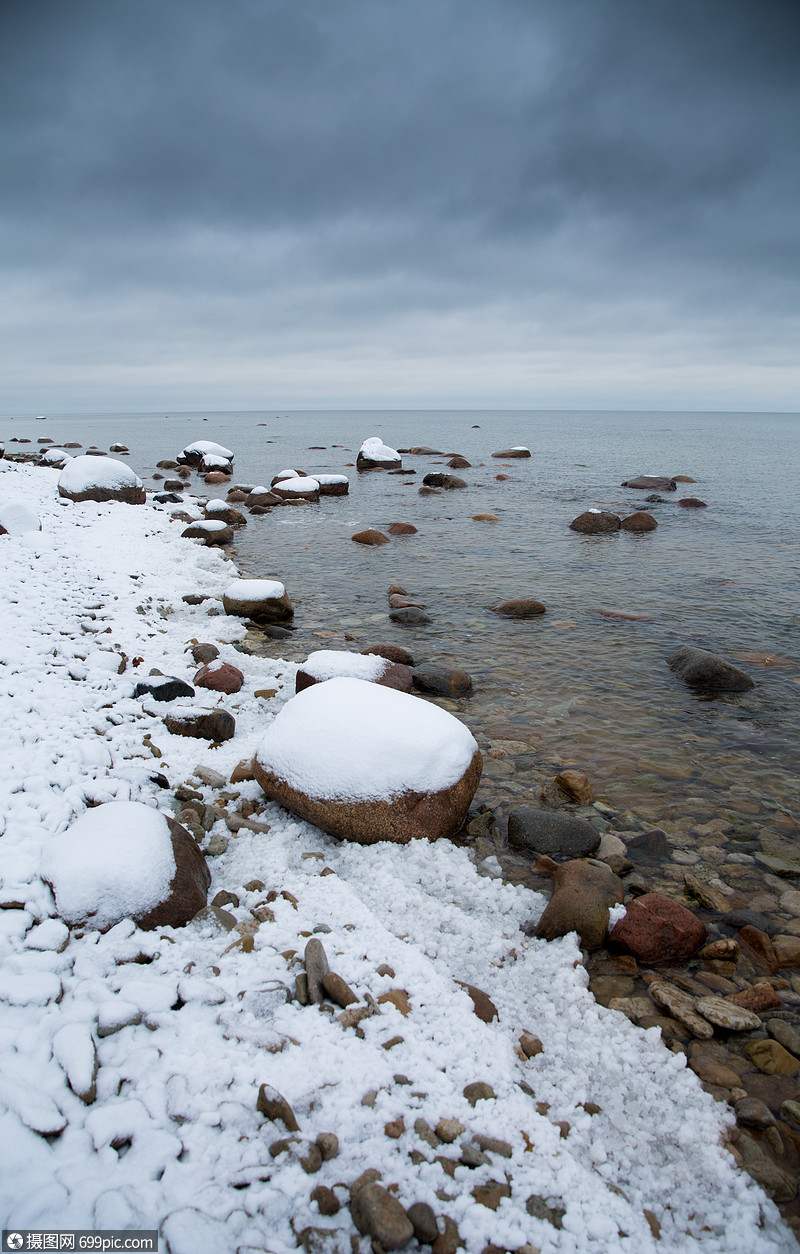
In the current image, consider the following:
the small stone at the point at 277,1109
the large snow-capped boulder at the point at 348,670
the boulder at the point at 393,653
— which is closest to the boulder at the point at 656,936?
the small stone at the point at 277,1109

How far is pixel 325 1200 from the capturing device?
212cm

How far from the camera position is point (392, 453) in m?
37.2

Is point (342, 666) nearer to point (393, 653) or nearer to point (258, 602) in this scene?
point (393, 653)

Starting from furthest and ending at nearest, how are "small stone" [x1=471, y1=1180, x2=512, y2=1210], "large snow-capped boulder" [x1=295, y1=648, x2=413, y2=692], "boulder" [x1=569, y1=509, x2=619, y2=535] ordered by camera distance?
"boulder" [x1=569, y1=509, x2=619, y2=535] < "large snow-capped boulder" [x1=295, y1=648, x2=413, y2=692] < "small stone" [x1=471, y1=1180, x2=512, y2=1210]

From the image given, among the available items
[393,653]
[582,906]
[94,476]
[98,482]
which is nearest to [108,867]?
[582,906]

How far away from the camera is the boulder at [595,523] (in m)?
18.3

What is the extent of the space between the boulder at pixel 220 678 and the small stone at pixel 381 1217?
5.23 meters

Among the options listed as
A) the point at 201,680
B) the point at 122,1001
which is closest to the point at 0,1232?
the point at 122,1001

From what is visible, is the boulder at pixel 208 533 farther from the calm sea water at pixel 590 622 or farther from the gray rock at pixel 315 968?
the gray rock at pixel 315 968

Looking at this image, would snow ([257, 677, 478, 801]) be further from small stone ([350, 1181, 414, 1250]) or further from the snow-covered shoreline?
small stone ([350, 1181, 414, 1250])

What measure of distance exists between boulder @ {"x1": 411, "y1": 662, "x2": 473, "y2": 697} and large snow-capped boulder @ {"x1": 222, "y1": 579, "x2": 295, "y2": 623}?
10.5 ft

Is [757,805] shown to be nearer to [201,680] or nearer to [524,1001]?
[524,1001]

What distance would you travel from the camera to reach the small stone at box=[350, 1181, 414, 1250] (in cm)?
203

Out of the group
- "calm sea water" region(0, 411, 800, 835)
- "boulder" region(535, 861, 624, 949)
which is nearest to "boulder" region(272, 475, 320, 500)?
"calm sea water" region(0, 411, 800, 835)
